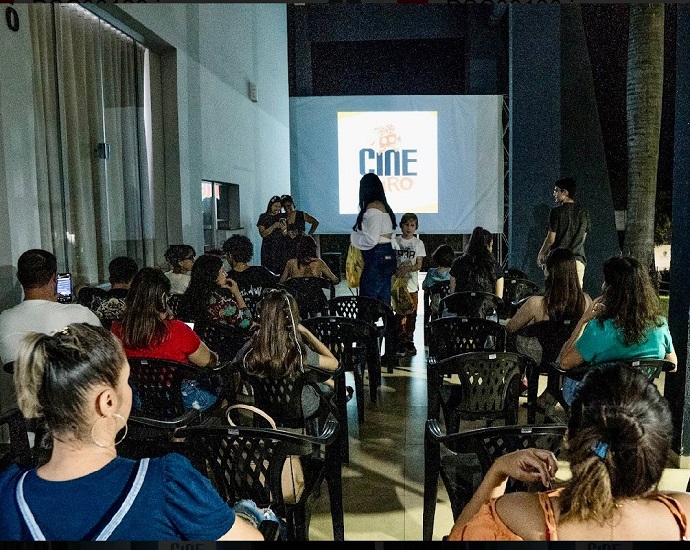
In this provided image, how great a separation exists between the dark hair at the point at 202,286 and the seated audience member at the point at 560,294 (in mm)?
1824

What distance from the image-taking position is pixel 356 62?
13148 mm

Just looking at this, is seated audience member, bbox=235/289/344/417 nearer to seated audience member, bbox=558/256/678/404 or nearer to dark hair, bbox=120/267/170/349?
dark hair, bbox=120/267/170/349

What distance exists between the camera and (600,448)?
1.48 m

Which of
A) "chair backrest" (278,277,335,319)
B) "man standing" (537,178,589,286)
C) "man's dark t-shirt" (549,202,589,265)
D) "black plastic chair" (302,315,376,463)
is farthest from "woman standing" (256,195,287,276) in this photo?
"black plastic chair" (302,315,376,463)

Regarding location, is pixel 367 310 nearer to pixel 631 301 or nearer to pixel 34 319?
pixel 631 301

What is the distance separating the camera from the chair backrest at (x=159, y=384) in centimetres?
312

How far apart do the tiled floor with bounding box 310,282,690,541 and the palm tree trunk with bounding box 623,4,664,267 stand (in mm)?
4954

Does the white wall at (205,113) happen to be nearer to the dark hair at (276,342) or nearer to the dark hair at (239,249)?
the dark hair at (239,249)

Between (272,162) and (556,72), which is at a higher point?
(556,72)

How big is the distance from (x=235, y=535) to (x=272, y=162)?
9396mm

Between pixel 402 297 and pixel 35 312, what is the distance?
337 cm

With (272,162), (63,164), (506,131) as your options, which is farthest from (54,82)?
(506,131)

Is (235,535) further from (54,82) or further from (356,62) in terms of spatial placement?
(356,62)

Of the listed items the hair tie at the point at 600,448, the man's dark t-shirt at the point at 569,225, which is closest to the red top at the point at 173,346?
the hair tie at the point at 600,448
